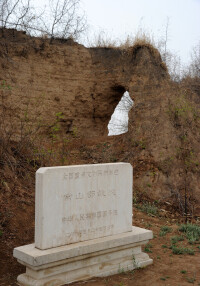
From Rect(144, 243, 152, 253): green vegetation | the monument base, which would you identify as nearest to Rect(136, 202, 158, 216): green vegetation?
Rect(144, 243, 152, 253): green vegetation

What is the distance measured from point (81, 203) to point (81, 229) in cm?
37

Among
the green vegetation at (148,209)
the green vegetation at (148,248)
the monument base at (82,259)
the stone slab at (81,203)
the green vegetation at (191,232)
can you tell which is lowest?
the green vegetation at (148,248)

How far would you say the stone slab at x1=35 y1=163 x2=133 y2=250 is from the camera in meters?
4.63

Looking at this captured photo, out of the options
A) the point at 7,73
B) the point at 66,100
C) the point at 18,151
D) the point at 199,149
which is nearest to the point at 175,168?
the point at 199,149

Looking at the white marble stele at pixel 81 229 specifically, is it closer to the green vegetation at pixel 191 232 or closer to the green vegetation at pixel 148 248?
the green vegetation at pixel 148 248

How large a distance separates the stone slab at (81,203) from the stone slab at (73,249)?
4.0 inches

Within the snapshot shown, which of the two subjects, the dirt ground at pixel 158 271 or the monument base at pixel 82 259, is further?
the dirt ground at pixel 158 271

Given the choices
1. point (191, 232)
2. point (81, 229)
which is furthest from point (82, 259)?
point (191, 232)

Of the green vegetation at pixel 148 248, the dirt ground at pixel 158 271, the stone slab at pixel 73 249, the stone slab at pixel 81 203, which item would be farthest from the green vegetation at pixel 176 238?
the stone slab at pixel 81 203

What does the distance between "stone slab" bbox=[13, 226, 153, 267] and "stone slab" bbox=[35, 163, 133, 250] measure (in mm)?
101

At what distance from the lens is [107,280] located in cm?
499

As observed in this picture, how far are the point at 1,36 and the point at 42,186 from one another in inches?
318

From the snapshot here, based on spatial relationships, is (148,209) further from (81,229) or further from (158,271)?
(81,229)

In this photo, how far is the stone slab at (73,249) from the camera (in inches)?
174
